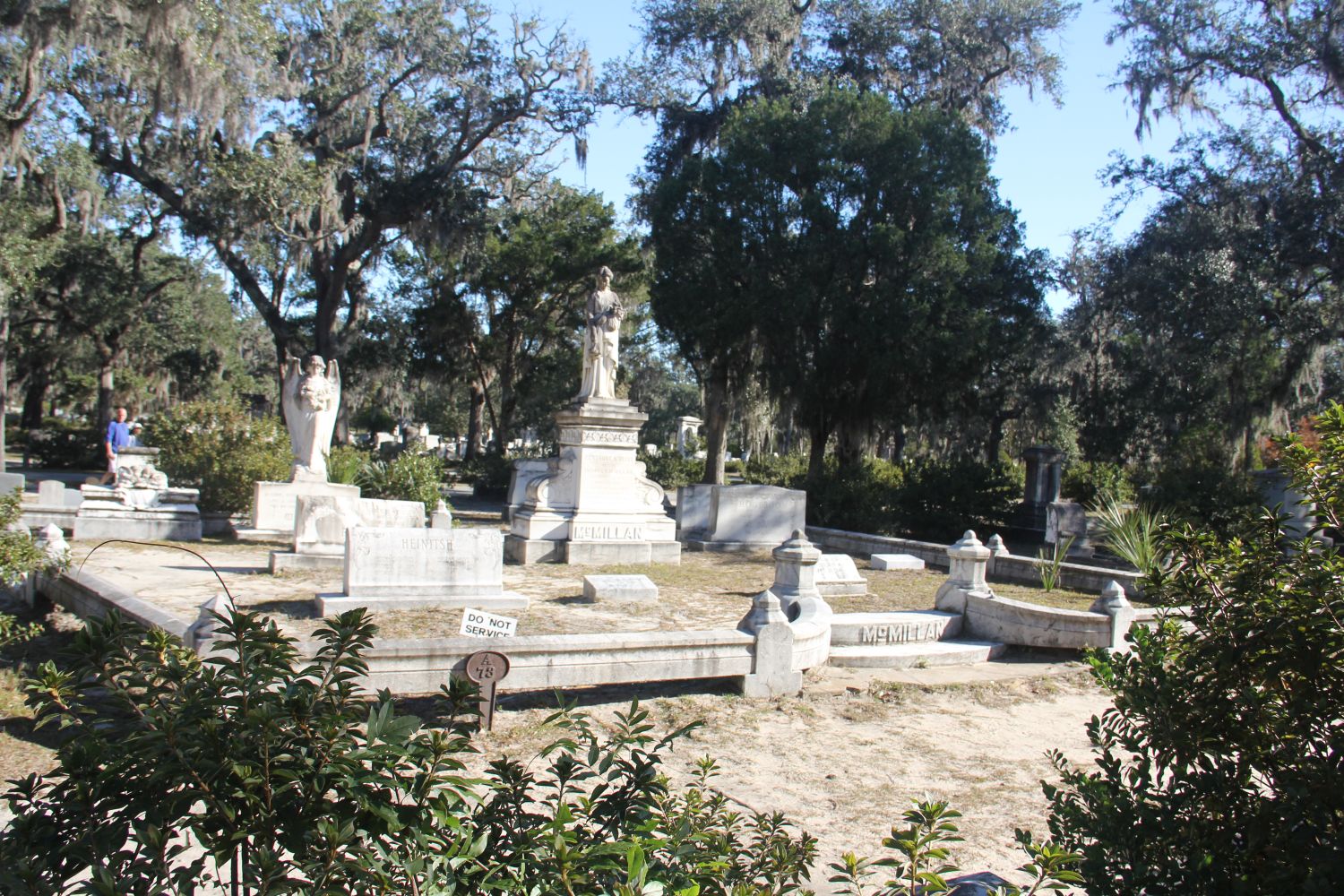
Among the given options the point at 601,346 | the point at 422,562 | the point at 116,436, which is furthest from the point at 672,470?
the point at 422,562

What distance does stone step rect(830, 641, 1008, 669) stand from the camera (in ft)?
30.0

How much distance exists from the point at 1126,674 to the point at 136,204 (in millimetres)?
36994

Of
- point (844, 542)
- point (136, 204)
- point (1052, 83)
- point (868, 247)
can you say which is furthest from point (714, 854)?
point (136, 204)

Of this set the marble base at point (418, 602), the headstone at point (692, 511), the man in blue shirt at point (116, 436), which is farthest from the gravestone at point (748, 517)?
the man in blue shirt at point (116, 436)

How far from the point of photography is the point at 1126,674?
3.05m

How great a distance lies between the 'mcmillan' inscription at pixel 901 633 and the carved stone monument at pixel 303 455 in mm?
9259

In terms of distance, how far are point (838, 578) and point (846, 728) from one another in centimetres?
572

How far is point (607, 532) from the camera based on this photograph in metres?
15.4

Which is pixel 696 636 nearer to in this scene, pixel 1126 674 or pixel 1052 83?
pixel 1126 674

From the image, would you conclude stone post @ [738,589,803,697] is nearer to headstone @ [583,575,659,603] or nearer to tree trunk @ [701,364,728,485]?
headstone @ [583,575,659,603]

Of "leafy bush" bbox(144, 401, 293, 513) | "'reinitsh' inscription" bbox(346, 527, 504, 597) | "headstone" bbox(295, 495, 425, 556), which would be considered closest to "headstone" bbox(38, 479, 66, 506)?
"leafy bush" bbox(144, 401, 293, 513)

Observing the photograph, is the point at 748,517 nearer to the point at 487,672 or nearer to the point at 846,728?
the point at 846,728

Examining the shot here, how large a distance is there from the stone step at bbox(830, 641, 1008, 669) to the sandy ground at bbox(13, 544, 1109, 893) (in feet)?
0.53

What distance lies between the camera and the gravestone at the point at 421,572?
9.32 meters
